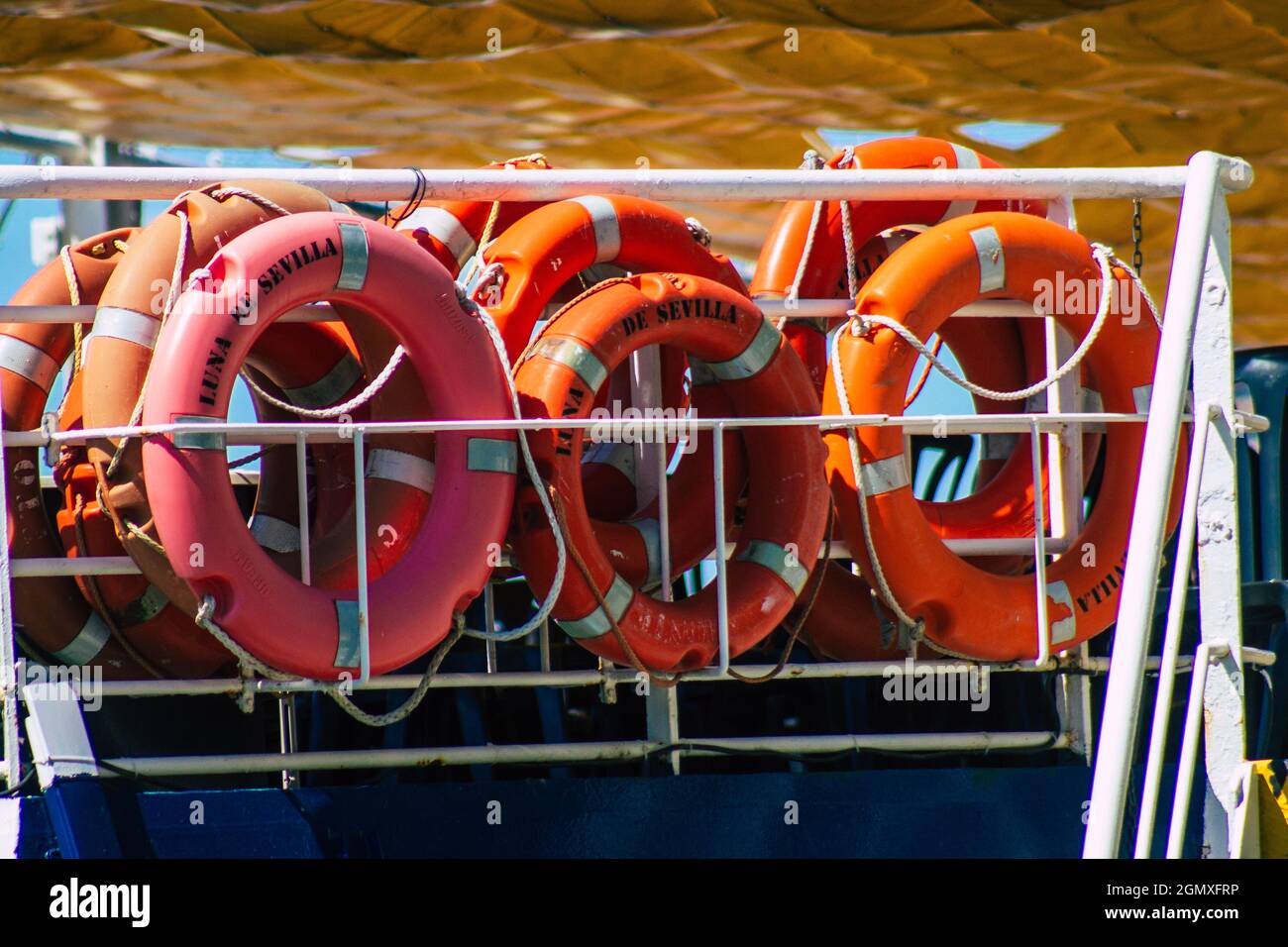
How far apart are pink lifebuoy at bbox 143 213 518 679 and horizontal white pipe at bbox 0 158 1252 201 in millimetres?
323

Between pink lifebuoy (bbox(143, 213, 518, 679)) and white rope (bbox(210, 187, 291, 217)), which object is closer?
pink lifebuoy (bbox(143, 213, 518, 679))

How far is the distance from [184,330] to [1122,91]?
8.77m

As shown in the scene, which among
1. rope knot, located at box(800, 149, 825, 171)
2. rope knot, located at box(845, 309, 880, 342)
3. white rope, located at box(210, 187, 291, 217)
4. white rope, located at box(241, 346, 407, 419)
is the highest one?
rope knot, located at box(800, 149, 825, 171)

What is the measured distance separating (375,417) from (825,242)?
1.27 metres

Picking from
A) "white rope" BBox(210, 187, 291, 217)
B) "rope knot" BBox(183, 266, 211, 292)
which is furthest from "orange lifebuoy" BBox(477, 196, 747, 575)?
"rope knot" BBox(183, 266, 211, 292)

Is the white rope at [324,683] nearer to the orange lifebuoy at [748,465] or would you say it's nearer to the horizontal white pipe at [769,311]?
the orange lifebuoy at [748,465]

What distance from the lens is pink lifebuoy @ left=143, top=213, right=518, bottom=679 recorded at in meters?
2.97

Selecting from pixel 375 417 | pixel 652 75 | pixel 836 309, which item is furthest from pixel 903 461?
pixel 652 75

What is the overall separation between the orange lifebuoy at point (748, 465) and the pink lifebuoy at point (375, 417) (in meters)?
0.12

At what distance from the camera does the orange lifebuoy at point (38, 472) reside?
3.51 meters

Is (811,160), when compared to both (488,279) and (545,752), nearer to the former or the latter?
(488,279)

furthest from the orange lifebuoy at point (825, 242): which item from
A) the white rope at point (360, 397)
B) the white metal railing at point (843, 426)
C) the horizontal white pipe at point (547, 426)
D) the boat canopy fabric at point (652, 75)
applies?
the boat canopy fabric at point (652, 75)

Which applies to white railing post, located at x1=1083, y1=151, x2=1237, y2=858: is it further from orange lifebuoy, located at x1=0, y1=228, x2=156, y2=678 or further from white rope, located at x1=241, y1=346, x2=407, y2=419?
orange lifebuoy, located at x1=0, y1=228, x2=156, y2=678

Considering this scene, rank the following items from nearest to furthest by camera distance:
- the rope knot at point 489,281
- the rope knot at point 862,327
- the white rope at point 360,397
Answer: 1. the white rope at point 360,397
2. the rope knot at point 489,281
3. the rope knot at point 862,327
